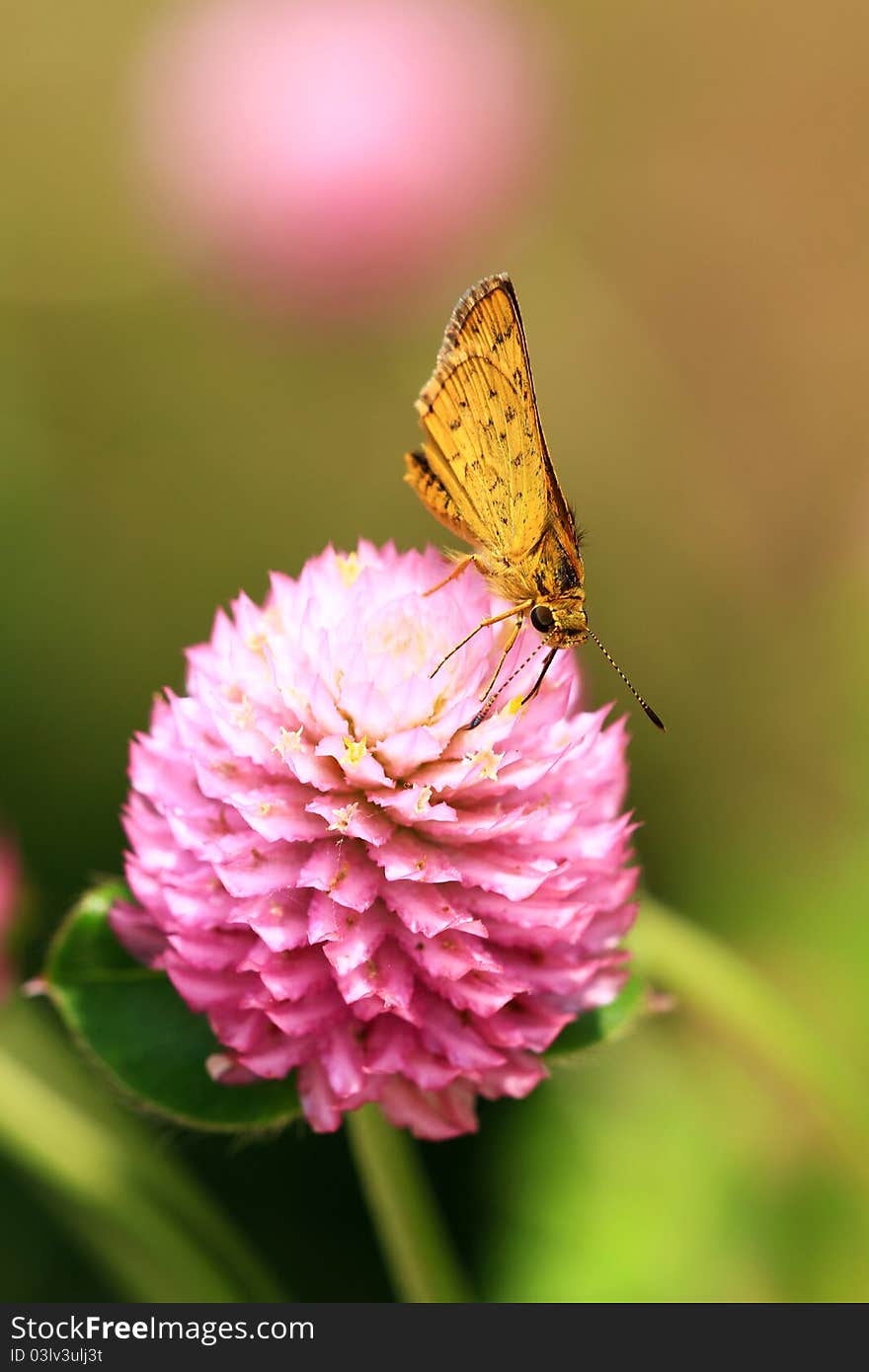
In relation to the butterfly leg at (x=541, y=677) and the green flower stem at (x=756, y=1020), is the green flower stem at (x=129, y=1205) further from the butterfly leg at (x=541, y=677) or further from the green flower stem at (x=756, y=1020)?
the butterfly leg at (x=541, y=677)

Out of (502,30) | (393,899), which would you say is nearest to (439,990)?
(393,899)

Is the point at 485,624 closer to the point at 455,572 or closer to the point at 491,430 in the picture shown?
the point at 455,572

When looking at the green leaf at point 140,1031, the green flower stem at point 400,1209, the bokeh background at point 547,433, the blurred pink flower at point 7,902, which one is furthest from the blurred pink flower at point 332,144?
the green flower stem at point 400,1209

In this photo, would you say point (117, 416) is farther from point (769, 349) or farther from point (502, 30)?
point (769, 349)

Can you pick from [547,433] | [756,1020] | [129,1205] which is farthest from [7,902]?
[547,433]

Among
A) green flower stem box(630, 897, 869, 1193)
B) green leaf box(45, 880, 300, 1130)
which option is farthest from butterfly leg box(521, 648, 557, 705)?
green flower stem box(630, 897, 869, 1193)

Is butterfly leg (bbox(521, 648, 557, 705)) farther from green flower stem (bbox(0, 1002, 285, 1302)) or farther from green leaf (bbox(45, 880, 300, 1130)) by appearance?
green flower stem (bbox(0, 1002, 285, 1302))

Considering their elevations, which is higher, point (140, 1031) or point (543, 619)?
point (543, 619)
